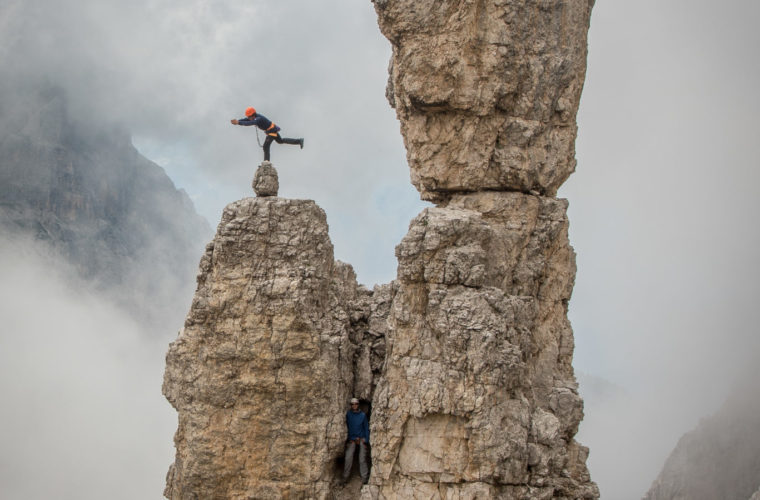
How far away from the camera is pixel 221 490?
1903 centimetres

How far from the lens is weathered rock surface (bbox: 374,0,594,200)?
65.9 feet

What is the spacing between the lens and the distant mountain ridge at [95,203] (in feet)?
257

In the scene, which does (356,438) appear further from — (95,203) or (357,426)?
(95,203)

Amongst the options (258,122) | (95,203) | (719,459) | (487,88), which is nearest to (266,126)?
(258,122)

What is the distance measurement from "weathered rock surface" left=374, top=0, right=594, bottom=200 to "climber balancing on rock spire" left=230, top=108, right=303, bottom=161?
3273 mm

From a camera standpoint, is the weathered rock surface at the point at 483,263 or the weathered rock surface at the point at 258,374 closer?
the weathered rock surface at the point at 483,263

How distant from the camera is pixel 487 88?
2031 cm

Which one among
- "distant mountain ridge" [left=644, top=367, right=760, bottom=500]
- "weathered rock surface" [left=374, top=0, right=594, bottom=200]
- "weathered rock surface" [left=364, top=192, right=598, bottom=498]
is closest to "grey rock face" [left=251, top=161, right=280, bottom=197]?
"weathered rock surface" [left=364, top=192, right=598, bottom=498]

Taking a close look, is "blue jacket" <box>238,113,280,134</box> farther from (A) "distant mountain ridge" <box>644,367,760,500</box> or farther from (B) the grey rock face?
(A) "distant mountain ridge" <box>644,367,760,500</box>

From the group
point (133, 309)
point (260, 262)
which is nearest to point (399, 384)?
point (260, 262)

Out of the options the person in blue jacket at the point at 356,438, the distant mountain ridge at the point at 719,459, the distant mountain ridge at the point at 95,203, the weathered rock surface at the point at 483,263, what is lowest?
the person in blue jacket at the point at 356,438

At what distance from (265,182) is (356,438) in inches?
266

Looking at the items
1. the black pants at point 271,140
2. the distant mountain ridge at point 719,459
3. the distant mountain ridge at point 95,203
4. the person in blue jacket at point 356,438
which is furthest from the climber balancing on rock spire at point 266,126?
the distant mountain ridge at point 95,203

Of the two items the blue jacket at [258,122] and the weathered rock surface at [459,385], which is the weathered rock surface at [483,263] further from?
the blue jacket at [258,122]
